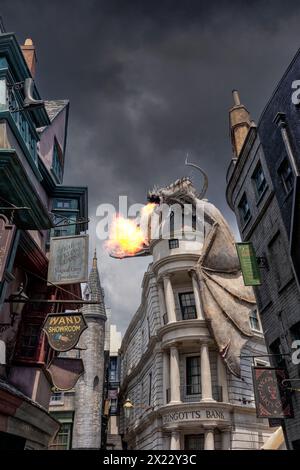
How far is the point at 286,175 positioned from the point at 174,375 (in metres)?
15.1

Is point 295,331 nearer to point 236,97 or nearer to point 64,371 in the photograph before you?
point 64,371

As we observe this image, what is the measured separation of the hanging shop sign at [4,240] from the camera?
8.59 metres

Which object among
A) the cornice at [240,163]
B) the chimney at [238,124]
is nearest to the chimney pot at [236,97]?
the chimney at [238,124]

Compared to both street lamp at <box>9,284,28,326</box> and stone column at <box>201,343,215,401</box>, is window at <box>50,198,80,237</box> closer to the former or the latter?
street lamp at <box>9,284,28,326</box>

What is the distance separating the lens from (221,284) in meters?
26.7

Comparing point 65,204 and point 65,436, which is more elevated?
point 65,204

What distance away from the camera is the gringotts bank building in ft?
75.0

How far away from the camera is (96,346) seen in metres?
35.3

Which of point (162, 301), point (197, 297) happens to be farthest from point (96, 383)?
point (197, 297)

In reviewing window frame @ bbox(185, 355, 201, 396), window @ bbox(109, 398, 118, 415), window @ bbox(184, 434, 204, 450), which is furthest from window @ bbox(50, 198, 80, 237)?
window @ bbox(109, 398, 118, 415)

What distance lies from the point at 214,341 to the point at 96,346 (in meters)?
14.5

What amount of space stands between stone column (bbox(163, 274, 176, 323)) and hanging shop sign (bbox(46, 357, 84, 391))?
12.8 meters

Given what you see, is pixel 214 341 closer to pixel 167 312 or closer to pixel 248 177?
pixel 167 312
